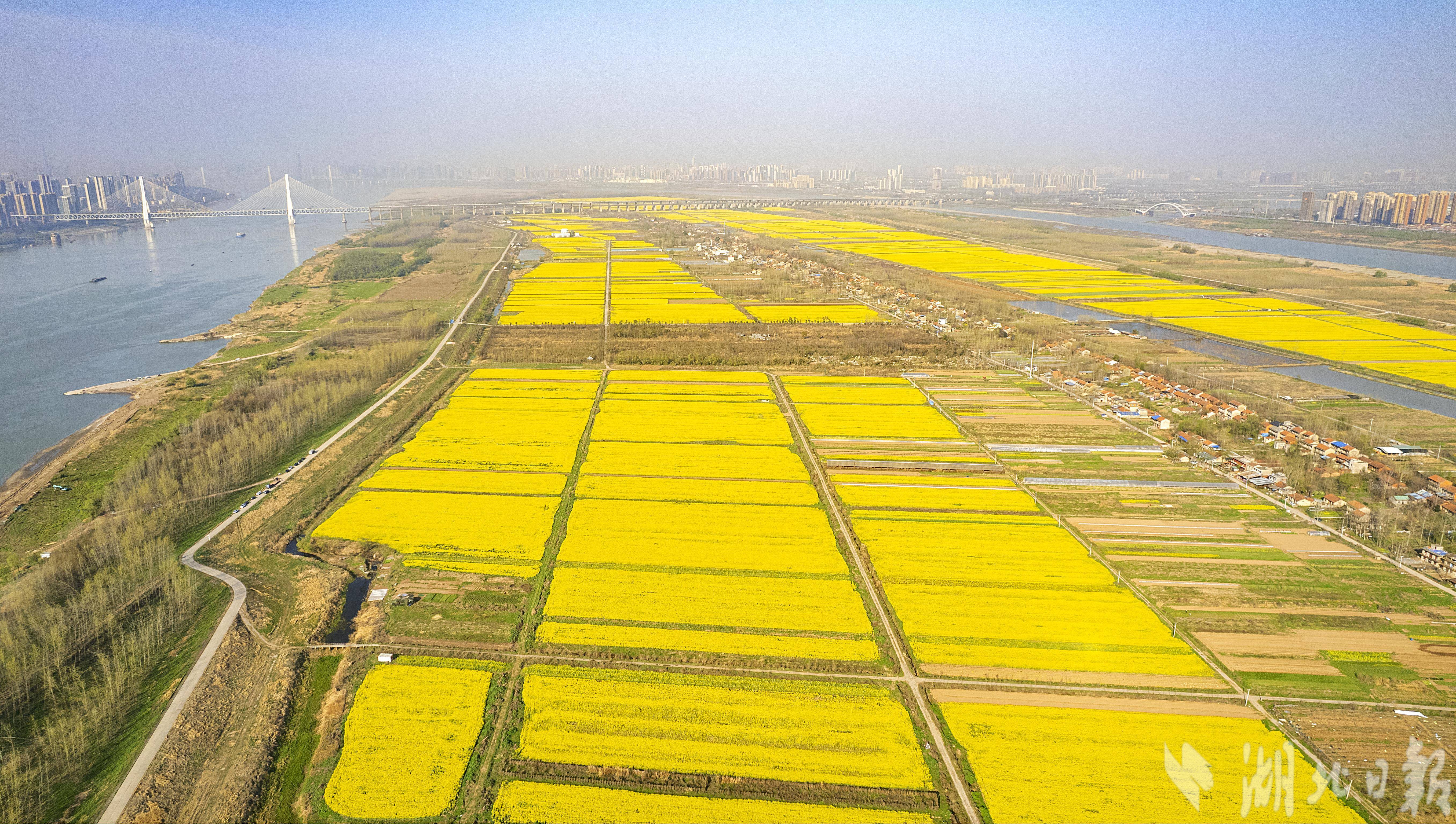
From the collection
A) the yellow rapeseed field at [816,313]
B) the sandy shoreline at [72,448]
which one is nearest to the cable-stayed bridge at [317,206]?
the yellow rapeseed field at [816,313]

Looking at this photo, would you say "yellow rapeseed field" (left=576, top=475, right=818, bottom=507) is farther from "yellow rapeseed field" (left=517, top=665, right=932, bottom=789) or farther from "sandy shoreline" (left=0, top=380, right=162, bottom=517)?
"sandy shoreline" (left=0, top=380, right=162, bottom=517)

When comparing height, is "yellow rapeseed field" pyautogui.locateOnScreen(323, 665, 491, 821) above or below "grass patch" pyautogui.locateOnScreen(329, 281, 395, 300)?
below

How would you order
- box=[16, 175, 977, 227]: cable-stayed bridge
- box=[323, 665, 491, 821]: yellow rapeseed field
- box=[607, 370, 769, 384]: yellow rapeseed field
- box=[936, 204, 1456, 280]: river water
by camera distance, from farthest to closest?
box=[16, 175, 977, 227]: cable-stayed bridge
box=[936, 204, 1456, 280]: river water
box=[607, 370, 769, 384]: yellow rapeseed field
box=[323, 665, 491, 821]: yellow rapeseed field

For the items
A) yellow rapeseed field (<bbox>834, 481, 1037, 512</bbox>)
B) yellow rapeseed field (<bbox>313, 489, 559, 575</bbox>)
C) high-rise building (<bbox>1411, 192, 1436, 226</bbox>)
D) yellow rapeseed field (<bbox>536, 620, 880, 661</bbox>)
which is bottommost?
yellow rapeseed field (<bbox>536, 620, 880, 661</bbox>)

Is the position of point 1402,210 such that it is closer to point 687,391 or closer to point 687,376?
point 687,376

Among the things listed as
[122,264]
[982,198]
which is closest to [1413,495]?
[122,264]

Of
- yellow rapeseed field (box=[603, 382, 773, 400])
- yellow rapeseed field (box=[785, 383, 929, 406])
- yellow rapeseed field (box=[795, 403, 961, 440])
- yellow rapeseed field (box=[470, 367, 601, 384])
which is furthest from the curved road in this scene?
yellow rapeseed field (box=[785, 383, 929, 406])

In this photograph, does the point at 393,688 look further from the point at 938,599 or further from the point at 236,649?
the point at 938,599
